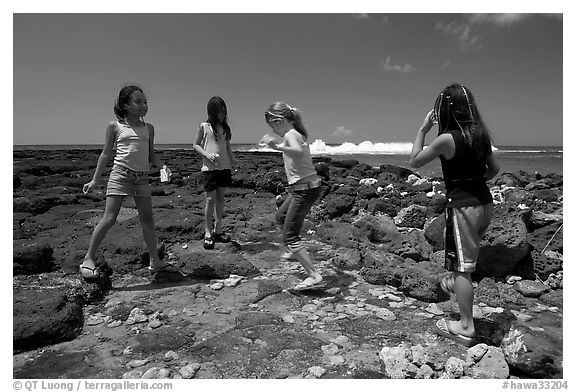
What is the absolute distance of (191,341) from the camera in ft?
8.06

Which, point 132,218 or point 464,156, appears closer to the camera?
point 464,156

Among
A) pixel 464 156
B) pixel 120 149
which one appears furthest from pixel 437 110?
pixel 120 149

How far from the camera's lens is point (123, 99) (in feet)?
10.8

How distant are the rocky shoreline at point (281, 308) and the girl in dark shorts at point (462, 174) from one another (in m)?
0.40

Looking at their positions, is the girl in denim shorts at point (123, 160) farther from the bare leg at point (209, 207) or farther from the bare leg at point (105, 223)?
the bare leg at point (209, 207)

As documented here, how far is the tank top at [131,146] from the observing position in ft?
10.8

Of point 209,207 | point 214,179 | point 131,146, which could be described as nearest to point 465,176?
point 131,146

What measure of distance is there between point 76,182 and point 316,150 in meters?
37.9

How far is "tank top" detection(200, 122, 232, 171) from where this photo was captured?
177 inches

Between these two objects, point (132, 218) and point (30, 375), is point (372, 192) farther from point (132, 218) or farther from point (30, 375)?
point (30, 375)

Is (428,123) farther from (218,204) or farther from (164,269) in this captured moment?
(218,204)

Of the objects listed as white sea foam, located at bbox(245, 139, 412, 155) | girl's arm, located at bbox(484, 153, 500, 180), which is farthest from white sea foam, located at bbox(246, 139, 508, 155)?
girl's arm, located at bbox(484, 153, 500, 180)

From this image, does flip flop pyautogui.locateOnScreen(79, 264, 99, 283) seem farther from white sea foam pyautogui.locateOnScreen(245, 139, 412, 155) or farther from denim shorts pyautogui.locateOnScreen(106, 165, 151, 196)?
white sea foam pyautogui.locateOnScreen(245, 139, 412, 155)

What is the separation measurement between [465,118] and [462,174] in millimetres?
359
